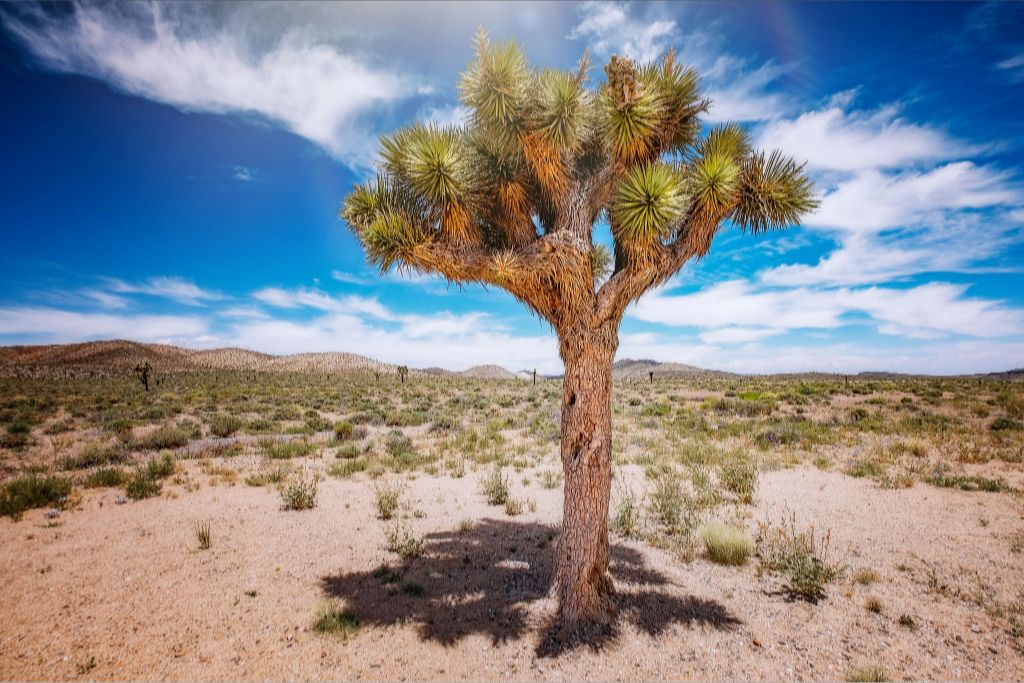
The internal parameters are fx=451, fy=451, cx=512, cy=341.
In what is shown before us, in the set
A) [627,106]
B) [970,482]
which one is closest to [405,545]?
[627,106]

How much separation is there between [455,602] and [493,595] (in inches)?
18.4

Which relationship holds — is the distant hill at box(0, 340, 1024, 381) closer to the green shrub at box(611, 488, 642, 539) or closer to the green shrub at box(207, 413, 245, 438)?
the green shrub at box(207, 413, 245, 438)

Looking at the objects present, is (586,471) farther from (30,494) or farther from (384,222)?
(30,494)

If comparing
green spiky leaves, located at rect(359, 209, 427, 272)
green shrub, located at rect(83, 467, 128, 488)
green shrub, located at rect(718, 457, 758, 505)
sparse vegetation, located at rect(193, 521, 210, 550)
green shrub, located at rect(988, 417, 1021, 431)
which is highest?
green spiky leaves, located at rect(359, 209, 427, 272)

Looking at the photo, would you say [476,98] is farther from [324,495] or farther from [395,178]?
[324,495]

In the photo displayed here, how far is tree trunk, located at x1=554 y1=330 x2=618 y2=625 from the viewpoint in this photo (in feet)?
14.9

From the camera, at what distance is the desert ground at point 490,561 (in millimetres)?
4215

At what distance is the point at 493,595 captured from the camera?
17.9 feet

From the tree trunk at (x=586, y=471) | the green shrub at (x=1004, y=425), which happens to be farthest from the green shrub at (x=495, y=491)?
the green shrub at (x=1004, y=425)

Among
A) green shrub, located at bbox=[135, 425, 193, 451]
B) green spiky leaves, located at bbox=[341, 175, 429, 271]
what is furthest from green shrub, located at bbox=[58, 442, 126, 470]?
green spiky leaves, located at bbox=[341, 175, 429, 271]

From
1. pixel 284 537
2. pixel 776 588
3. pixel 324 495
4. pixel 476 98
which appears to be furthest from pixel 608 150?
pixel 324 495

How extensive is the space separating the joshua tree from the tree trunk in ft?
0.04

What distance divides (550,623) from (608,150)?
499cm

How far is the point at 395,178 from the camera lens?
5016 millimetres
